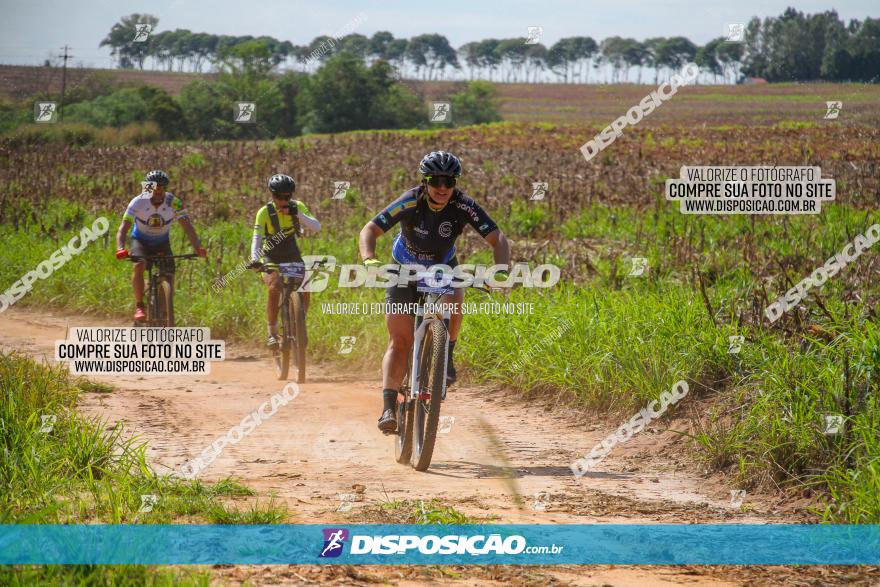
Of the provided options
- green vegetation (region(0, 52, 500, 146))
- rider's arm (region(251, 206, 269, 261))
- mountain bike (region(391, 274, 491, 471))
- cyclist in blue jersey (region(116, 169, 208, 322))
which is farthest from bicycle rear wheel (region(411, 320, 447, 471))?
green vegetation (region(0, 52, 500, 146))

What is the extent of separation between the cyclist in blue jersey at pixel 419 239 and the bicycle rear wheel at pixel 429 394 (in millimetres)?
241

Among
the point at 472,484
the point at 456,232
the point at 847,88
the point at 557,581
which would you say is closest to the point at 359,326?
the point at 456,232

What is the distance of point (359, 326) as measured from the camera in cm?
1291

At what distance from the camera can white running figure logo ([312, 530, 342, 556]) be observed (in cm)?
491

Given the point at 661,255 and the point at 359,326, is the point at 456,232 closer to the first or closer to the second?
the point at 359,326

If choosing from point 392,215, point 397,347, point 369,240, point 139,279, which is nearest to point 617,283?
point 397,347

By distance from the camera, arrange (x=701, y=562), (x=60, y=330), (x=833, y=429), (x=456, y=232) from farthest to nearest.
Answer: (x=60, y=330) → (x=456, y=232) → (x=833, y=429) → (x=701, y=562)

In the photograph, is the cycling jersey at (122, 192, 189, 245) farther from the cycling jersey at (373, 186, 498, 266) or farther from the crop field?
the cycling jersey at (373, 186, 498, 266)

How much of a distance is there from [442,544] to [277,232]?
279 inches

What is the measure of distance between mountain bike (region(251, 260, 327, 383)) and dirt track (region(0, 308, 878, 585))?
12.1 inches

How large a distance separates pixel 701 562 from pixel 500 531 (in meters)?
1.15

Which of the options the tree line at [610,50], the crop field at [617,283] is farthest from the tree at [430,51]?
the crop field at [617,283]

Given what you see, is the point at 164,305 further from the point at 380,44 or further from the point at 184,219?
the point at 380,44

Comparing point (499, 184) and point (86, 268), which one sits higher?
point (499, 184)
